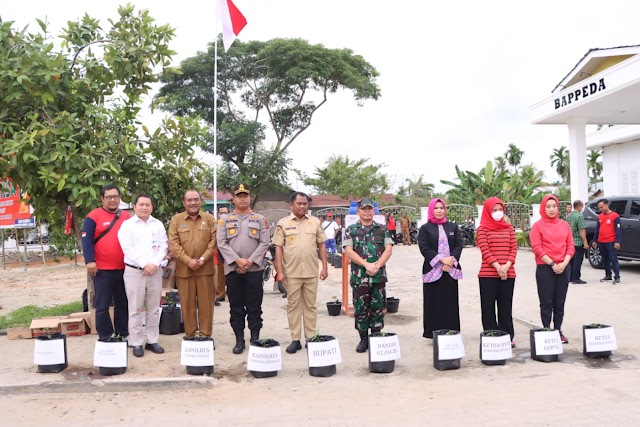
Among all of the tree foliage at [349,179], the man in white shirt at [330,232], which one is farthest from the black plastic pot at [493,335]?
the tree foliage at [349,179]

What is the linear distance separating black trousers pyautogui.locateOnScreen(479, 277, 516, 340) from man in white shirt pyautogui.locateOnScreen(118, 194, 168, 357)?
11.8ft

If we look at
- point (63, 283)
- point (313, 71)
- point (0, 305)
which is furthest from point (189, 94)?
point (0, 305)

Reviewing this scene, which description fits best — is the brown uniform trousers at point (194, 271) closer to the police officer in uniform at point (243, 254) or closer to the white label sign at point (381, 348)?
the police officer in uniform at point (243, 254)

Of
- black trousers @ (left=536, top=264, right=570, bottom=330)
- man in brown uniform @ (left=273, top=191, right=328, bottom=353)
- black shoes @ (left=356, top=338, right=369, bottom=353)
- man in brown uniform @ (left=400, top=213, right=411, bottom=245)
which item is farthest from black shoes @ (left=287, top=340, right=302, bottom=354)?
man in brown uniform @ (left=400, top=213, right=411, bottom=245)

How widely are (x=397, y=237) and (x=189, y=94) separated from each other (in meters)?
14.2

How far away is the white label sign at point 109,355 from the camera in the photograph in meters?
5.41

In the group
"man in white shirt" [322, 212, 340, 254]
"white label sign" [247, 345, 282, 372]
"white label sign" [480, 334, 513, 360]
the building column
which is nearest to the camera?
"white label sign" [247, 345, 282, 372]

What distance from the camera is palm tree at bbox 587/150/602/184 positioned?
49938 mm

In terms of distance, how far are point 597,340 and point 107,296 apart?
518cm

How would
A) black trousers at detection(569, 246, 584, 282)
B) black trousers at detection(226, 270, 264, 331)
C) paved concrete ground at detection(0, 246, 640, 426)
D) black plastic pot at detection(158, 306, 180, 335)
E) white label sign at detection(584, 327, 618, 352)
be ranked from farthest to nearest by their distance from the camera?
black trousers at detection(569, 246, 584, 282)
black plastic pot at detection(158, 306, 180, 335)
black trousers at detection(226, 270, 264, 331)
white label sign at detection(584, 327, 618, 352)
paved concrete ground at detection(0, 246, 640, 426)

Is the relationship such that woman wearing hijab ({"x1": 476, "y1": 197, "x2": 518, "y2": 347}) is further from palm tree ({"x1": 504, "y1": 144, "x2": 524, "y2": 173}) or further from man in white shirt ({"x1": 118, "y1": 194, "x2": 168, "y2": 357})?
palm tree ({"x1": 504, "y1": 144, "x2": 524, "y2": 173})

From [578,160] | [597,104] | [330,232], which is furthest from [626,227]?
[330,232]

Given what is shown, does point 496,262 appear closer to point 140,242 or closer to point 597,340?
point 597,340

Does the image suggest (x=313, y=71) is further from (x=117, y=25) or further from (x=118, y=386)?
(x=118, y=386)
